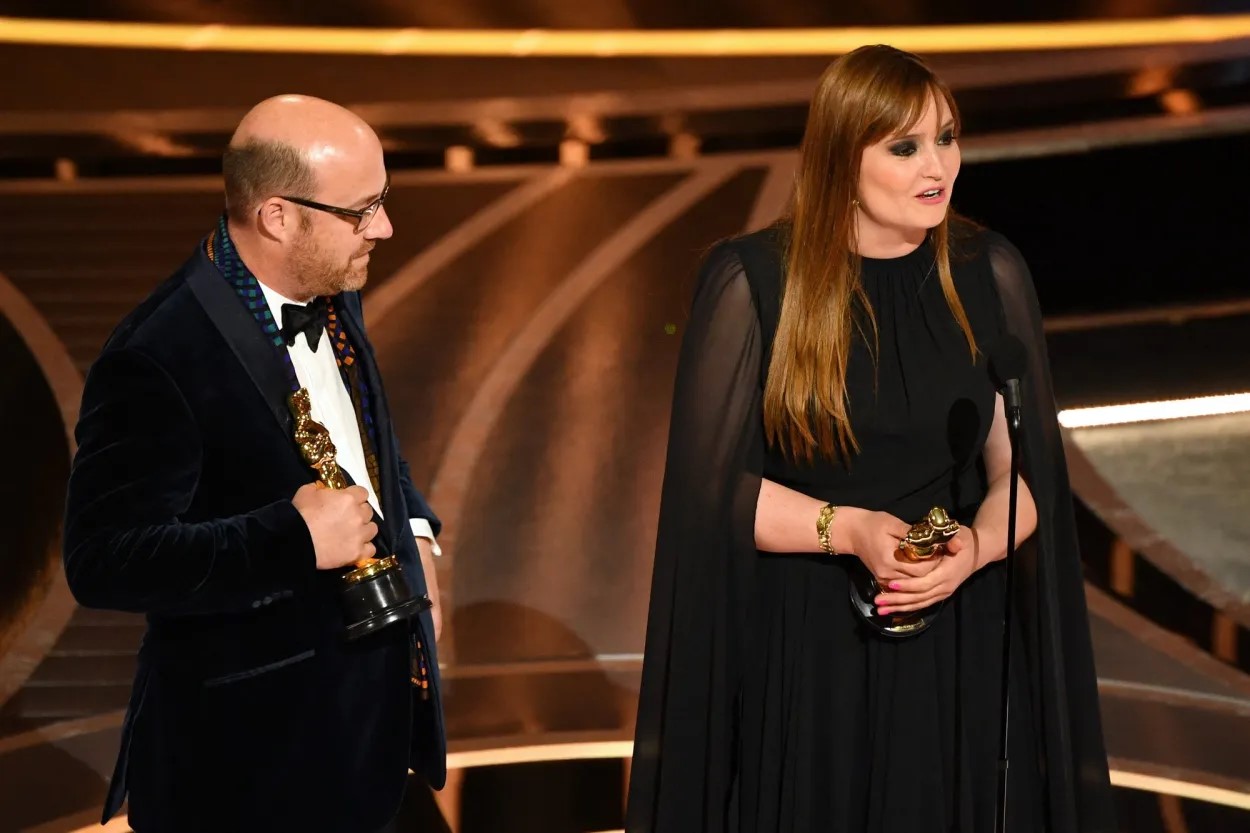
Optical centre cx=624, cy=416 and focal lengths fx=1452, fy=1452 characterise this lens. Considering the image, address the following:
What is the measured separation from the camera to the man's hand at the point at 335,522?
207 centimetres

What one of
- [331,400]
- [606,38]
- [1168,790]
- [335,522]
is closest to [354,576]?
[335,522]

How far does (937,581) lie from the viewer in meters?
2.18

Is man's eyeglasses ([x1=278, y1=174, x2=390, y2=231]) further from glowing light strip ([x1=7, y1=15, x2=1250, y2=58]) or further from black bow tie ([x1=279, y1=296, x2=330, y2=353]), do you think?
glowing light strip ([x1=7, y1=15, x2=1250, y2=58])

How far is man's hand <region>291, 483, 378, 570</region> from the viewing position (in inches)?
81.7

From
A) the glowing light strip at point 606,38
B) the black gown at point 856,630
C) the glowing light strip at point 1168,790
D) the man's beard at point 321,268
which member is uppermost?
the glowing light strip at point 606,38

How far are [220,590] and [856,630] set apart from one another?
968 mm

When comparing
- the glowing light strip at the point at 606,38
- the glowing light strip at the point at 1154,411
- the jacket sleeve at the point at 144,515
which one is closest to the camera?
the jacket sleeve at the point at 144,515

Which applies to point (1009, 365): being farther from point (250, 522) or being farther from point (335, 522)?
point (250, 522)

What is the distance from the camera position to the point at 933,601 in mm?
2205

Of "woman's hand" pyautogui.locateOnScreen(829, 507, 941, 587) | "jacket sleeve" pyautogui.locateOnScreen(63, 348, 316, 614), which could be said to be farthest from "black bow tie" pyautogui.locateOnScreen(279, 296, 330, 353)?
"woman's hand" pyautogui.locateOnScreen(829, 507, 941, 587)

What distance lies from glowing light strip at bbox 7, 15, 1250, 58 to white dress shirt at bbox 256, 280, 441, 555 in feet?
16.5

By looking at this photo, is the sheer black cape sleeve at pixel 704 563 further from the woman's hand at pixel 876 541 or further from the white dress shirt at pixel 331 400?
the white dress shirt at pixel 331 400

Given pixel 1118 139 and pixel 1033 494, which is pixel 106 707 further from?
pixel 1118 139

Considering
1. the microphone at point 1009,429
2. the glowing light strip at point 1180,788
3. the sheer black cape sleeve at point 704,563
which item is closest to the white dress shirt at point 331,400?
the sheer black cape sleeve at point 704,563
